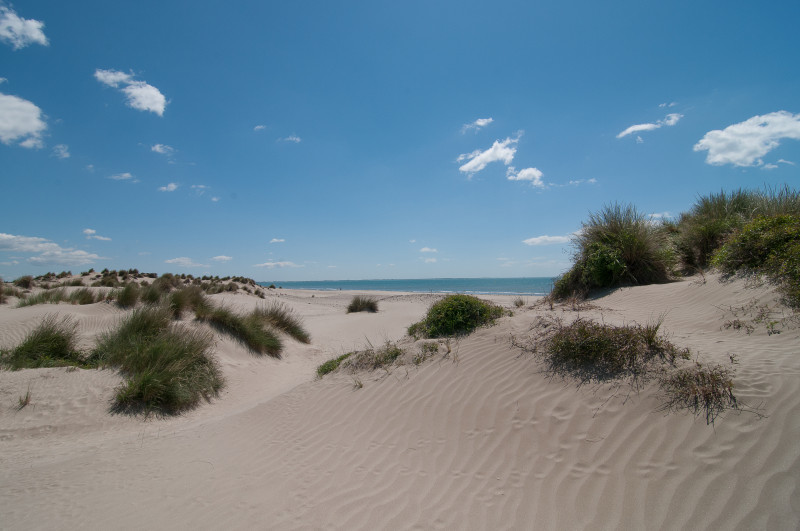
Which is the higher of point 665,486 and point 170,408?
point 665,486

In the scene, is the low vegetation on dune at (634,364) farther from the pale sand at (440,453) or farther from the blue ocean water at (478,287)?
the blue ocean water at (478,287)

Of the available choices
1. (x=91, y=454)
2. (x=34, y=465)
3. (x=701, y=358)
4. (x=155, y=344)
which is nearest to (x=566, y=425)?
(x=701, y=358)

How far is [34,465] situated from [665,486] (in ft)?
23.1

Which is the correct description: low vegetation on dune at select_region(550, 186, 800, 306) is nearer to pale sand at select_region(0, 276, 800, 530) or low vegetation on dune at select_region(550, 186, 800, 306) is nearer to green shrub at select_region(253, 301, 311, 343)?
pale sand at select_region(0, 276, 800, 530)

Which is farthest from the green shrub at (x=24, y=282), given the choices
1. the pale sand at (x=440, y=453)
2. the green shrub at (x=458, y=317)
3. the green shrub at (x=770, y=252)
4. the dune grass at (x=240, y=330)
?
the green shrub at (x=770, y=252)

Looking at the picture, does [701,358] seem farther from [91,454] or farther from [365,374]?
[91,454]

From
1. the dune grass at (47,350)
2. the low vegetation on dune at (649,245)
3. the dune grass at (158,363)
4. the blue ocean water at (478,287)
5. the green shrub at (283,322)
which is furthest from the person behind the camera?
the blue ocean water at (478,287)

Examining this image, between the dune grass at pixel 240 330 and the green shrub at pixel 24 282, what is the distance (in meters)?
17.6

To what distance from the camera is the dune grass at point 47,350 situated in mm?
7191

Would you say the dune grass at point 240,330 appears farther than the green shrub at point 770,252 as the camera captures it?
Yes

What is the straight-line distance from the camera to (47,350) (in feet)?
25.4

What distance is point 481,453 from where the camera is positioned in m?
3.90

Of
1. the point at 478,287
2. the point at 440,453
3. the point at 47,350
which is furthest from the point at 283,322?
the point at 478,287

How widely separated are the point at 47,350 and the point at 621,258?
1428cm
